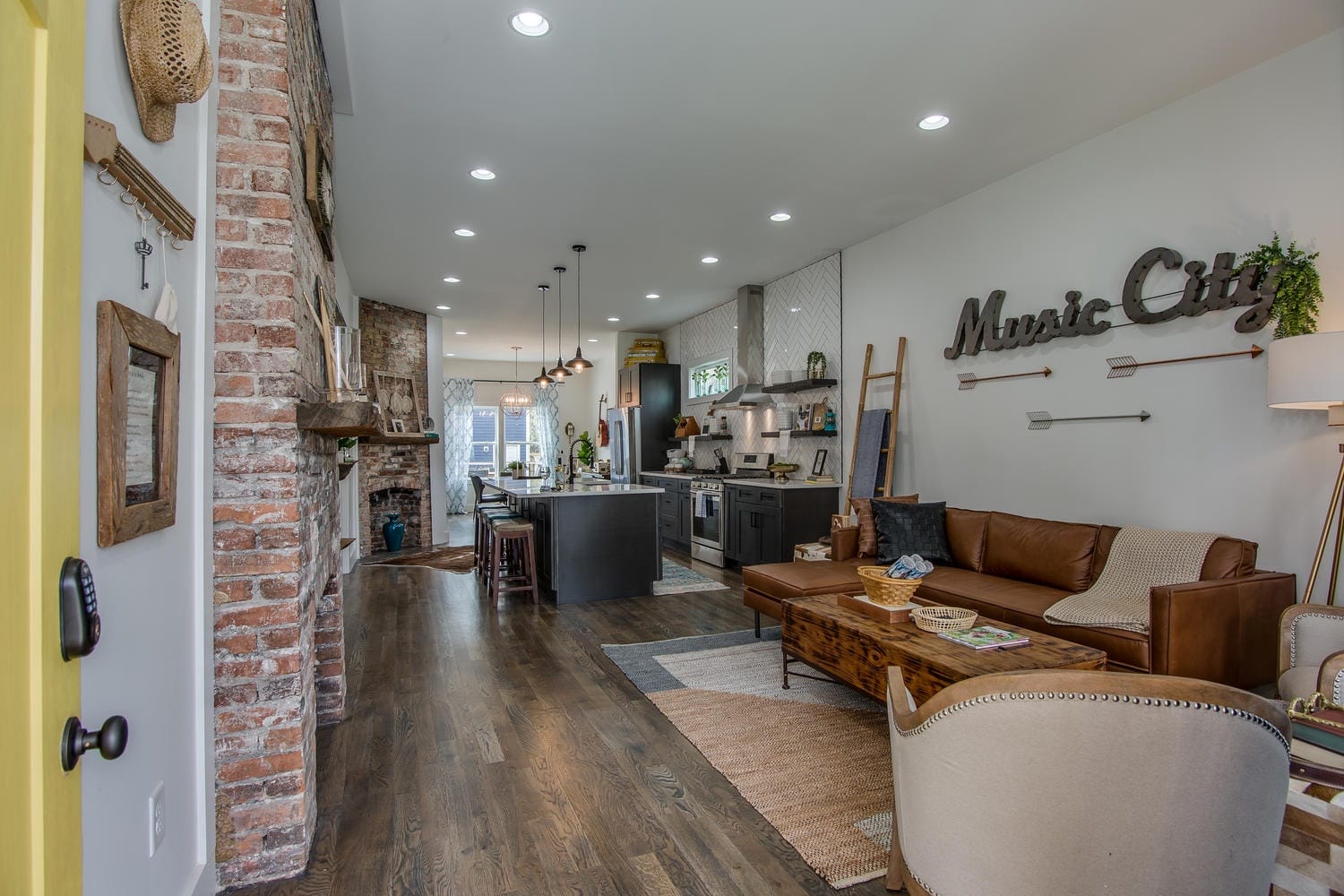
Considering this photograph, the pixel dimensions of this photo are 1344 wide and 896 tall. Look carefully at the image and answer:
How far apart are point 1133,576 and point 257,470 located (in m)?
3.76

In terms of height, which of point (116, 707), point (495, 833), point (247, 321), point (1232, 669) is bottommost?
point (495, 833)

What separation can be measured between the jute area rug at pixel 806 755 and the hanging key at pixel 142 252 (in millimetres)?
2230

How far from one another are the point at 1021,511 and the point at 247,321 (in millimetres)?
4350

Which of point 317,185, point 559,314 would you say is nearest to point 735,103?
point 317,185

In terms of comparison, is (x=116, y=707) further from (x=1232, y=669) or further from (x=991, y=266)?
(x=991, y=266)

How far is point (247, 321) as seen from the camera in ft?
6.37

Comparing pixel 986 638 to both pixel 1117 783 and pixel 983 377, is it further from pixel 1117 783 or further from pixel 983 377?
pixel 983 377

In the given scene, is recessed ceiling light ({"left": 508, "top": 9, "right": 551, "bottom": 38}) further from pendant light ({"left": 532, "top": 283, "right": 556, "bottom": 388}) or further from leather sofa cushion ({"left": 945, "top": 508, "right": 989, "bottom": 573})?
pendant light ({"left": 532, "top": 283, "right": 556, "bottom": 388})

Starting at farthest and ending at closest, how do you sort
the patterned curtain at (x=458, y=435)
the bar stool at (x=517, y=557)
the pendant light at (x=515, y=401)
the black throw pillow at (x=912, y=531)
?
the patterned curtain at (x=458, y=435)
the pendant light at (x=515, y=401)
the bar stool at (x=517, y=557)
the black throw pillow at (x=912, y=531)

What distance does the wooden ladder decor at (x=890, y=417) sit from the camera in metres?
5.34

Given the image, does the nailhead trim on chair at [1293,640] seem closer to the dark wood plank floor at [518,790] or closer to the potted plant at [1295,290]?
the potted plant at [1295,290]

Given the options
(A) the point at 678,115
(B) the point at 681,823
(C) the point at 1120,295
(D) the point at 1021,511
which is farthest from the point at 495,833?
(C) the point at 1120,295

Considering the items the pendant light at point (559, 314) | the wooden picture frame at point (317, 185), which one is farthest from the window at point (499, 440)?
the wooden picture frame at point (317, 185)

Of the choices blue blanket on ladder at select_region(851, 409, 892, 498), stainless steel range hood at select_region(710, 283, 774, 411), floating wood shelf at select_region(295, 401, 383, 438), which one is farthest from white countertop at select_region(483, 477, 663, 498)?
floating wood shelf at select_region(295, 401, 383, 438)
